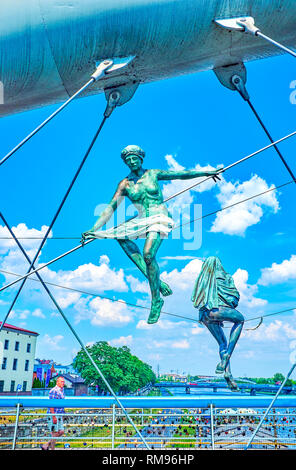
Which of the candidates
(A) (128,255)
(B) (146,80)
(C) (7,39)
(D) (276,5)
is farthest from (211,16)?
(A) (128,255)

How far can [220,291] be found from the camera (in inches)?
211

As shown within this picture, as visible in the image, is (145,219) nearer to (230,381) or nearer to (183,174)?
(183,174)

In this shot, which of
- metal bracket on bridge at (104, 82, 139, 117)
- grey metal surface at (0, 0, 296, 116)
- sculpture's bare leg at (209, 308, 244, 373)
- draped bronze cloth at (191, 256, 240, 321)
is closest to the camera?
grey metal surface at (0, 0, 296, 116)

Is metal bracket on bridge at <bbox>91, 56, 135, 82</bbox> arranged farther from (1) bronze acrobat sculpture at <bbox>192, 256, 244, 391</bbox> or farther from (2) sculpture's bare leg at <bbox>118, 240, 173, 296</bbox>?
(1) bronze acrobat sculpture at <bbox>192, 256, 244, 391</bbox>

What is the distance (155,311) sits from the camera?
5.05 metres

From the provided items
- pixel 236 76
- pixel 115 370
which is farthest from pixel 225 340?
pixel 115 370

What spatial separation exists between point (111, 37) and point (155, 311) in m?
3.25

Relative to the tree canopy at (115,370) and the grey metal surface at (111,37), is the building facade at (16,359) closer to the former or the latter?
the tree canopy at (115,370)

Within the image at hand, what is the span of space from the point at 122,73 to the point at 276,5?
1.98m

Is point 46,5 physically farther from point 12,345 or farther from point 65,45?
point 12,345

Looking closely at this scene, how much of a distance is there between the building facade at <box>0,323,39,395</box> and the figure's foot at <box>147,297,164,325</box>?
1151 inches

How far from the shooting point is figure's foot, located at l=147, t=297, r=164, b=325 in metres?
5.04

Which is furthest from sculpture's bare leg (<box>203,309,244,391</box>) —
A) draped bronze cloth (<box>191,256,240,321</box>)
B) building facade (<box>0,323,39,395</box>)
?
building facade (<box>0,323,39,395</box>)
